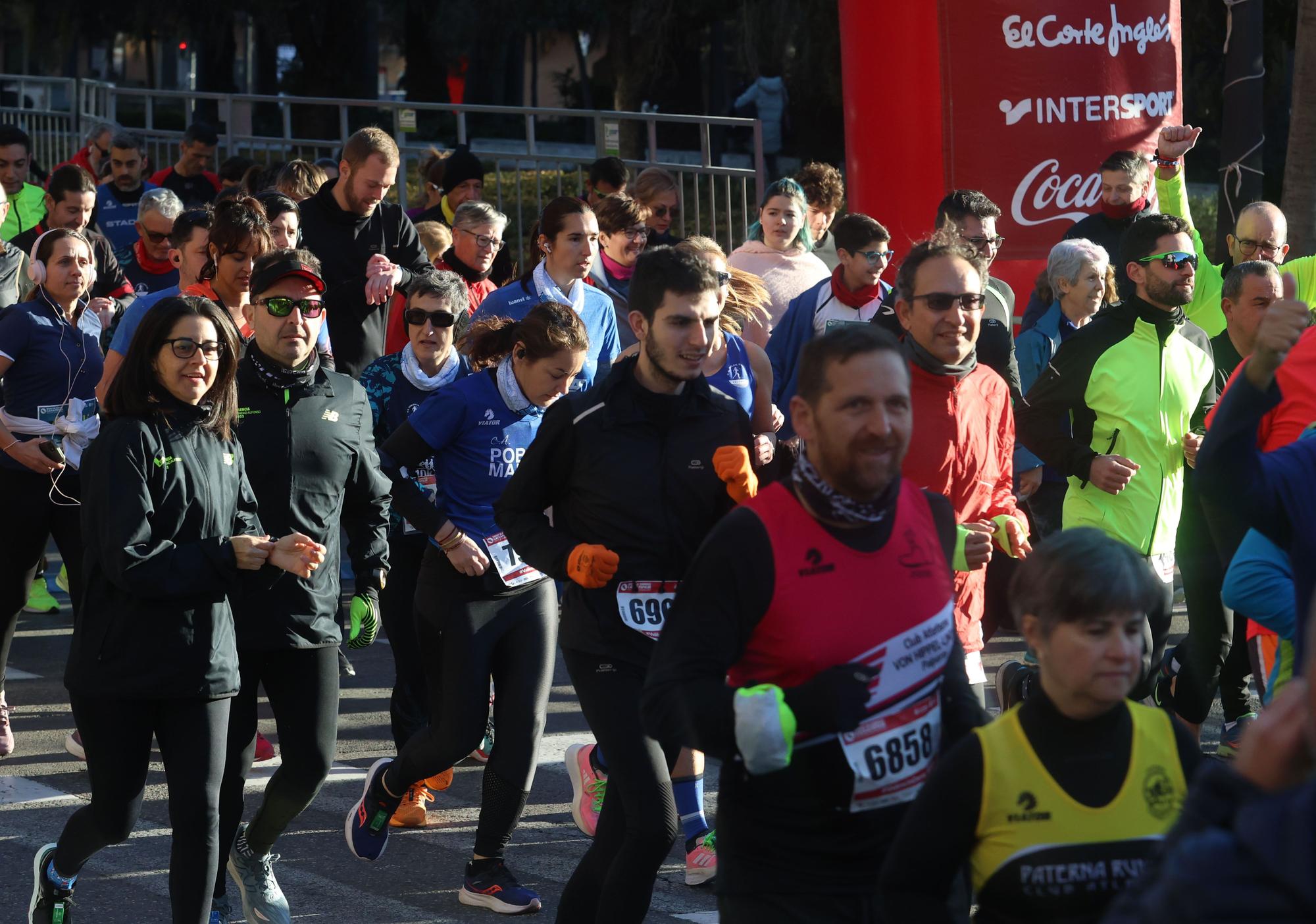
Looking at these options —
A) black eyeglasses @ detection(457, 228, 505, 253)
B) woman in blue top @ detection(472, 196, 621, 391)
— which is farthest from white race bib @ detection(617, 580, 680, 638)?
black eyeglasses @ detection(457, 228, 505, 253)

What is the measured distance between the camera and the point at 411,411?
22.5 ft

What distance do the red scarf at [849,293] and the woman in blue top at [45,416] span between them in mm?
3115

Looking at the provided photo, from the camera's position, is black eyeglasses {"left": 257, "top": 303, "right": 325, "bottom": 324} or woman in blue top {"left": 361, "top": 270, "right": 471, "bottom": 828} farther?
woman in blue top {"left": 361, "top": 270, "right": 471, "bottom": 828}

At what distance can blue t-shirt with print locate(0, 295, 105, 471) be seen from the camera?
25.0 feet

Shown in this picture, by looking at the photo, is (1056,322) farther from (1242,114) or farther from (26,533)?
(1242,114)

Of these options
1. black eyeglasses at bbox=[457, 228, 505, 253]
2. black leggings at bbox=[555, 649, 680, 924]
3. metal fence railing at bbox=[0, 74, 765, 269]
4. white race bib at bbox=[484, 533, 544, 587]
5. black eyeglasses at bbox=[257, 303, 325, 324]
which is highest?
metal fence railing at bbox=[0, 74, 765, 269]

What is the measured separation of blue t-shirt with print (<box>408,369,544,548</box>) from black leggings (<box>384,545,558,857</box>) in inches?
7.6

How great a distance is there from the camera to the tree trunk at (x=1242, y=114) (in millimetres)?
12672

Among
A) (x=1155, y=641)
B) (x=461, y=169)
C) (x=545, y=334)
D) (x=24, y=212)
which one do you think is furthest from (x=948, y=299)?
(x=24, y=212)

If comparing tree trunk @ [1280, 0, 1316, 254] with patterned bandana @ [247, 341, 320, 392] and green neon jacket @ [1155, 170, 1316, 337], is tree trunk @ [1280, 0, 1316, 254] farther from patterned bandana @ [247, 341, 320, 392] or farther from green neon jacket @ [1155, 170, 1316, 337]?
patterned bandana @ [247, 341, 320, 392]

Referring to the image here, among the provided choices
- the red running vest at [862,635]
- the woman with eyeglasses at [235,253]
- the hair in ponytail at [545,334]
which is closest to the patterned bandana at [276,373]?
the hair in ponytail at [545,334]

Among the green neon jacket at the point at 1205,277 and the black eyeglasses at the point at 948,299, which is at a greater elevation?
the green neon jacket at the point at 1205,277

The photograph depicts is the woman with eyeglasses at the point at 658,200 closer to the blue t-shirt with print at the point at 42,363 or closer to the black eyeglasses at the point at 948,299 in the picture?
the blue t-shirt with print at the point at 42,363

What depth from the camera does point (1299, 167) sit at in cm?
1380
